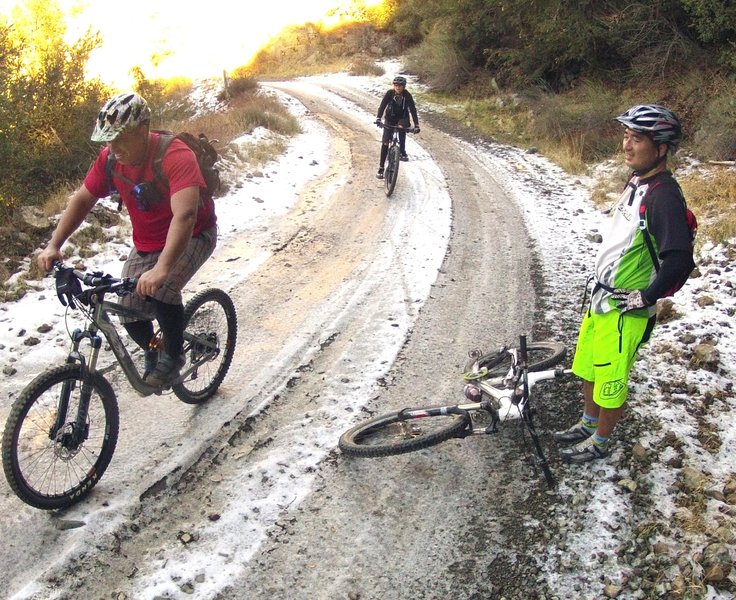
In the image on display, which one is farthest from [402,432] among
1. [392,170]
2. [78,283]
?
[392,170]

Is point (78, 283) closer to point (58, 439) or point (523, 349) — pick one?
point (58, 439)

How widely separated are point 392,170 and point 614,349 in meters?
7.15

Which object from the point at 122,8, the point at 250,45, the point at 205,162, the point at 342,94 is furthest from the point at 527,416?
the point at 250,45

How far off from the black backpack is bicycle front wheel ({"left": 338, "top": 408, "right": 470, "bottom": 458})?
195 cm

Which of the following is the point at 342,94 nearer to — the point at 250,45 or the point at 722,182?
the point at 722,182

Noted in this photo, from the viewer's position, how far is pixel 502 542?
324 centimetres

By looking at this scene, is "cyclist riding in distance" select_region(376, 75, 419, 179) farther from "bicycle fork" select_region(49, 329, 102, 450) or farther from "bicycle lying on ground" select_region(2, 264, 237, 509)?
"bicycle fork" select_region(49, 329, 102, 450)

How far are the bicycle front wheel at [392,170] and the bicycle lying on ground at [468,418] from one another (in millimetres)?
6078

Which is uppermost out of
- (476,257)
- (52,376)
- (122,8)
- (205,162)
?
(122,8)

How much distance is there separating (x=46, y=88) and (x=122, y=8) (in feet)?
86.6

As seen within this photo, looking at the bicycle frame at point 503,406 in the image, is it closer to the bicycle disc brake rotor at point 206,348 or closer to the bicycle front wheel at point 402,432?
the bicycle front wheel at point 402,432

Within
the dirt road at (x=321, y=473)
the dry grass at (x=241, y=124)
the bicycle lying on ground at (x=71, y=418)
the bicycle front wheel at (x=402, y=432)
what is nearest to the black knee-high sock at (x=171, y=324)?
the bicycle lying on ground at (x=71, y=418)

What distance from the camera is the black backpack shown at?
3.44m

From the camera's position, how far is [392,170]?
32.8ft
